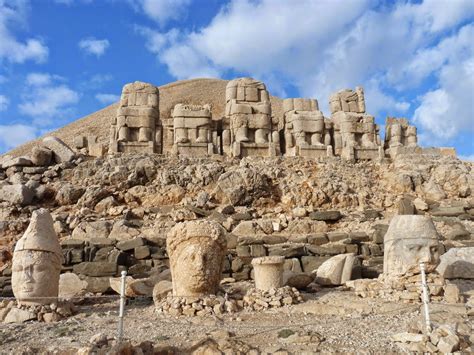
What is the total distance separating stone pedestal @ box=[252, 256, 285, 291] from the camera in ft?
28.2

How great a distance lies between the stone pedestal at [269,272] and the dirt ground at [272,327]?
0.69 m

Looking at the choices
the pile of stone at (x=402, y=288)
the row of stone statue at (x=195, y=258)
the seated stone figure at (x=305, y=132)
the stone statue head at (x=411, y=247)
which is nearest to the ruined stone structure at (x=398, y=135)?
the seated stone figure at (x=305, y=132)

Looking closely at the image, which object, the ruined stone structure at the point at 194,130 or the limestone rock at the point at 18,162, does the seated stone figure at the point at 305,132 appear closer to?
the ruined stone structure at the point at 194,130

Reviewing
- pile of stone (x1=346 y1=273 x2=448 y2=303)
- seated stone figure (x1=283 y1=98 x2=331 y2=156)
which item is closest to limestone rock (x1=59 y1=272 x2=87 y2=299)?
pile of stone (x1=346 y1=273 x2=448 y2=303)

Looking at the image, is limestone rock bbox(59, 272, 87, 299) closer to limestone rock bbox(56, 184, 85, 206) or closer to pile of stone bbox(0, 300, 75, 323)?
pile of stone bbox(0, 300, 75, 323)

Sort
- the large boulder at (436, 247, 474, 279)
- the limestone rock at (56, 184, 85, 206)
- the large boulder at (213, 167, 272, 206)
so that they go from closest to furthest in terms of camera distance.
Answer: the large boulder at (436, 247, 474, 279) < the limestone rock at (56, 184, 85, 206) < the large boulder at (213, 167, 272, 206)

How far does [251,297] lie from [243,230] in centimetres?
590

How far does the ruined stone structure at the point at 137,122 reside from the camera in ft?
63.0

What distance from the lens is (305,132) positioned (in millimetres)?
20406

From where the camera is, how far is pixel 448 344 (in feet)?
18.3

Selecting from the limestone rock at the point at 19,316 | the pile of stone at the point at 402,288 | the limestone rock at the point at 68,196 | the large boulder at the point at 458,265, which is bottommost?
the limestone rock at the point at 19,316

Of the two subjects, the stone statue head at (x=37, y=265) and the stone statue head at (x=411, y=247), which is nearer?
the stone statue head at (x=37, y=265)

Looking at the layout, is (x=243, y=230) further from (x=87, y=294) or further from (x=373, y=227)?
(x=87, y=294)

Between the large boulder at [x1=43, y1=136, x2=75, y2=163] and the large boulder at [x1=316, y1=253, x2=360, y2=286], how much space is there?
1149 centimetres
